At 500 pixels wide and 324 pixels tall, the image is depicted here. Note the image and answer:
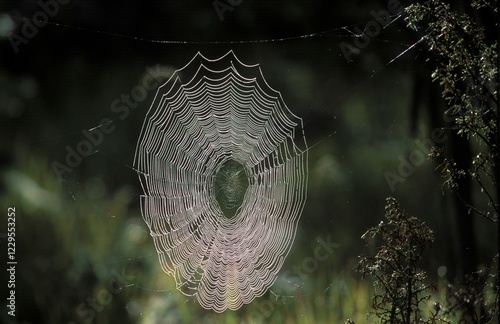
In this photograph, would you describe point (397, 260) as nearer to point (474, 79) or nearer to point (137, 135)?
point (474, 79)

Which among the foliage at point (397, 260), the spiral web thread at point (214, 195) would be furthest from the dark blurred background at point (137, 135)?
the foliage at point (397, 260)

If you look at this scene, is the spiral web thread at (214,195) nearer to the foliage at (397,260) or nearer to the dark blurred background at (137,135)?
the dark blurred background at (137,135)

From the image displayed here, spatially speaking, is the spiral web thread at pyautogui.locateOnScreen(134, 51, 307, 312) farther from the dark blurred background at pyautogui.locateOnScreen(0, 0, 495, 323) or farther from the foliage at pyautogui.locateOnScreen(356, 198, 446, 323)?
the foliage at pyautogui.locateOnScreen(356, 198, 446, 323)

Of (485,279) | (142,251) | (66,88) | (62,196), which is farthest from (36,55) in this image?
(485,279)

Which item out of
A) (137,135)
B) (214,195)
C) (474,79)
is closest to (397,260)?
(474,79)

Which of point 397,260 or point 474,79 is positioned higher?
point 474,79
